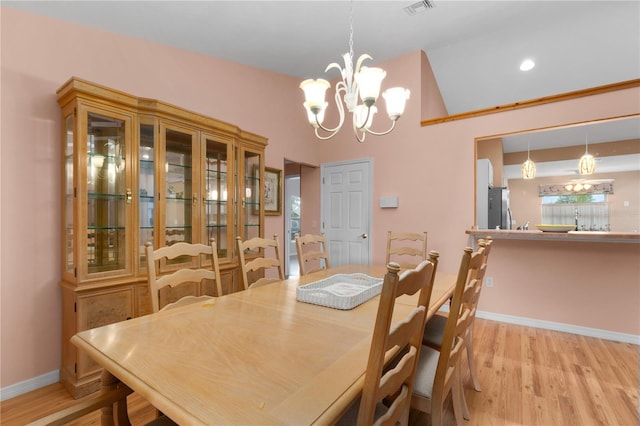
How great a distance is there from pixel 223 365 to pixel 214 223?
2002mm

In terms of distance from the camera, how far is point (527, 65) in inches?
154

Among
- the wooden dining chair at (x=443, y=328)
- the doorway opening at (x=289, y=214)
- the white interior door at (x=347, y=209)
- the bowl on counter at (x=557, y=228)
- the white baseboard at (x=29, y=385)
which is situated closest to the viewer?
the wooden dining chair at (x=443, y=328)

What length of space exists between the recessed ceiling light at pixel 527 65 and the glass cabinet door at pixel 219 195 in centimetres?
389

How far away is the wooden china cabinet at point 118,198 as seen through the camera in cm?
195

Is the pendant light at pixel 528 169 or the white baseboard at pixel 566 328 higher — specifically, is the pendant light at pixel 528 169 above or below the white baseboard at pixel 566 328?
above

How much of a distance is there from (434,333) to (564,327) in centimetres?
222

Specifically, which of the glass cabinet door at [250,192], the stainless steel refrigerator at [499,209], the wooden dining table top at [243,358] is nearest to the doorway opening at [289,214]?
the glass cabinet door at [250,192]

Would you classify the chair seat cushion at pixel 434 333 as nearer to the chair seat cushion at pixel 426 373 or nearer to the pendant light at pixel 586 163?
the chair seat cushion at pixel 426 373

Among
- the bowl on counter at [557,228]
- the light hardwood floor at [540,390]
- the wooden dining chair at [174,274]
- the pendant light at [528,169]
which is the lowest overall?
the light hardwood floor at [540,390]

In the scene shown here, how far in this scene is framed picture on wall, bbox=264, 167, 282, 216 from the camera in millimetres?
3939

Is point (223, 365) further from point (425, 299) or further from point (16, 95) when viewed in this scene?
point (16, 95)

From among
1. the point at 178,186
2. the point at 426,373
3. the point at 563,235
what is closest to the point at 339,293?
the point at 426,373

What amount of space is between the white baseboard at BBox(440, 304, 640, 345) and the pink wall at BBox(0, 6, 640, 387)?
58 mm

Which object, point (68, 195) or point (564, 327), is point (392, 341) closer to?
point (68, 195)
